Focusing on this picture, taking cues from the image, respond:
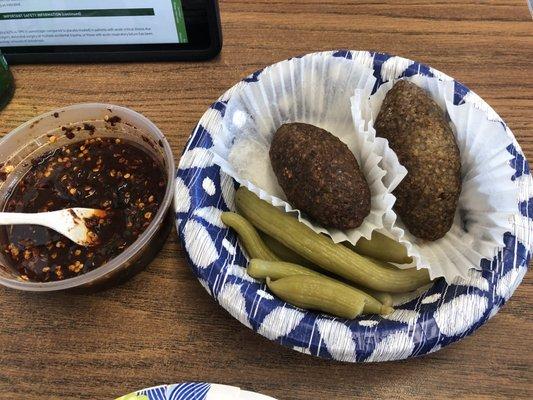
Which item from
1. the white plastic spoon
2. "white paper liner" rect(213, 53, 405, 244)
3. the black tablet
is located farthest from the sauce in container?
the black tablet

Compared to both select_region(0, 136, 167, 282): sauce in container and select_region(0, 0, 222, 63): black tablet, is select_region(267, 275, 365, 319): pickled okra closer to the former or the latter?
select_region(0, 136, 167, 282): sauce in container

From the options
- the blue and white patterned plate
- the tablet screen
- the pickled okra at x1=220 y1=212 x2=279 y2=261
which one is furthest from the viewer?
the tablet screen

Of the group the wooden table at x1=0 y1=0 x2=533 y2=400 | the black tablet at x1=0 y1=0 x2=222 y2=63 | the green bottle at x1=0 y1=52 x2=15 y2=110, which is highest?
the black tablet at x1=0 y1=0 x2=222 y2=63

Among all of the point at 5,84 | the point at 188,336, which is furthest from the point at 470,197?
the point at 5,84

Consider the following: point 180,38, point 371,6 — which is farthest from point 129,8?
point 371,6

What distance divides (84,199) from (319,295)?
14.7 inches

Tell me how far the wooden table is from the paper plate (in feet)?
0.19

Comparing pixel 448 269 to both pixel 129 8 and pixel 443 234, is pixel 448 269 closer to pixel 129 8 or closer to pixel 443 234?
pixel 443 234

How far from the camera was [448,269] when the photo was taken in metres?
0.66

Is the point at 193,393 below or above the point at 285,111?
below

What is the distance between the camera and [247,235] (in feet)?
2.31

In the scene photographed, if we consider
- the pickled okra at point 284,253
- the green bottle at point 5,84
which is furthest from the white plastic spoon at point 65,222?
the green bottle at point 5,84

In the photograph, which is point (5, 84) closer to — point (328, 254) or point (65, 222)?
point (65, 222)

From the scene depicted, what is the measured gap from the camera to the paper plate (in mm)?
597
